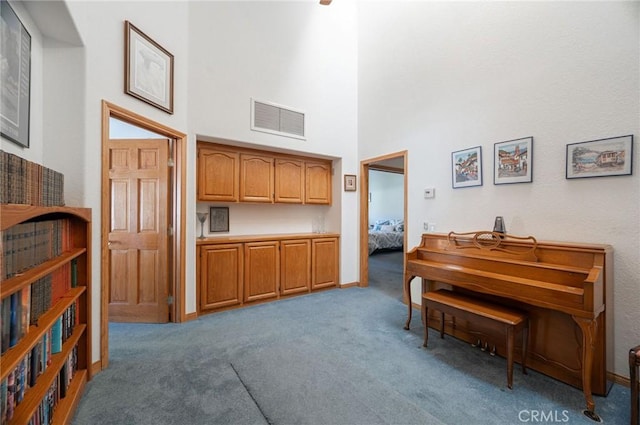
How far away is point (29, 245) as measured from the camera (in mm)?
A: 1204

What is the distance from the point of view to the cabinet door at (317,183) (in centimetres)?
418

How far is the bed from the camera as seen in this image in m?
7.14

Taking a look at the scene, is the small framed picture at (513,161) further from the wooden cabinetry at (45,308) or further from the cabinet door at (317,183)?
the wooden cabinetry at (45,308)

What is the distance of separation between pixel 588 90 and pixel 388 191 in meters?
7.18

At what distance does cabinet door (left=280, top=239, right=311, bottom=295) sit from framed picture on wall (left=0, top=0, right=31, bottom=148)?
8.76ft

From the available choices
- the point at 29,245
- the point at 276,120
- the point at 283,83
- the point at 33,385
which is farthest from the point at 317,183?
the point at 33,385

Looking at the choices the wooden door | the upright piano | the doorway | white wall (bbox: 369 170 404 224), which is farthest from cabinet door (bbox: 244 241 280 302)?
white wall (bbox: 369 170 404 224)

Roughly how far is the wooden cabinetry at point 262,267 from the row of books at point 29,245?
166 cm

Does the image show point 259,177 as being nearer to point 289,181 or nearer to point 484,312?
point 289,181

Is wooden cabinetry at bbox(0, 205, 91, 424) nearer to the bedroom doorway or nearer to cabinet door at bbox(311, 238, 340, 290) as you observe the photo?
cabinet door at bbox(311, 238, 340, 290)

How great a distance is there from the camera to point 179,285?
9.59ft

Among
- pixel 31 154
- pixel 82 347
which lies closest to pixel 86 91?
pixel 31 154

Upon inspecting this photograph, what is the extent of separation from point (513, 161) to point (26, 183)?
11.2 ft

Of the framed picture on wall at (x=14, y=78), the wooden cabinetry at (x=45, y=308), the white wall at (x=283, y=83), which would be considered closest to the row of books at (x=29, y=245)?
the wooden cabinetry at (x=45, y=308)
